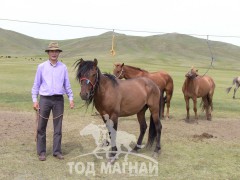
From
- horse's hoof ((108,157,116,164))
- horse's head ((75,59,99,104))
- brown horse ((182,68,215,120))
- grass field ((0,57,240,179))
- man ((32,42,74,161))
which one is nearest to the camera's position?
grass field ((0,57,240,179))

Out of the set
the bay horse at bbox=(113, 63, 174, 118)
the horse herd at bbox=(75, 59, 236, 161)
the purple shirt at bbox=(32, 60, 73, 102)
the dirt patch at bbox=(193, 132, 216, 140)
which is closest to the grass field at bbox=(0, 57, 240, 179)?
the dirt patch at bbox=(193, 132, 216, 140)

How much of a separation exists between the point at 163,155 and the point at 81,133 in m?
2.69

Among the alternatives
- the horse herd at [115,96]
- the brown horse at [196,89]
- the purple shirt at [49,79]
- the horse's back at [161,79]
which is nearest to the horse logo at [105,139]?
the horse herd at [115,96]

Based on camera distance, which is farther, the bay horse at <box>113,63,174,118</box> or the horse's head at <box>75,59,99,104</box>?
the bay horse at <box>113,63,174,118</box>

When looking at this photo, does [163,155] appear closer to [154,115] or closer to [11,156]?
[154,115]

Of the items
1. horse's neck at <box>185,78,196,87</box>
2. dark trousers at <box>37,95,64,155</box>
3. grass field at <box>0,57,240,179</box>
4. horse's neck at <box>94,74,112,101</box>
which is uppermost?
horse's neck at <box>94,74,112,101</box>

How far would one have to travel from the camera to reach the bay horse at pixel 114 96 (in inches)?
252

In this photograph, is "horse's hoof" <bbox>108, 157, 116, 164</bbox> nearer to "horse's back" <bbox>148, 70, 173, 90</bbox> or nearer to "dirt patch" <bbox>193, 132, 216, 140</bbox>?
"dirt patch" <bbox>193, 132, 216, 140</bbox>

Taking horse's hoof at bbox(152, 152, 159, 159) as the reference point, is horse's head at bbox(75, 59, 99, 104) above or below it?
above

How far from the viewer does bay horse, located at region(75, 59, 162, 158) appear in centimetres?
640

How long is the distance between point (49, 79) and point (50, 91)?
0.24 meters

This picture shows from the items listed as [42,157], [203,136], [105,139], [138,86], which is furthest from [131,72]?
[42,157]

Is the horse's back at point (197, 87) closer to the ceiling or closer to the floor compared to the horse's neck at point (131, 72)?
closer to the floor

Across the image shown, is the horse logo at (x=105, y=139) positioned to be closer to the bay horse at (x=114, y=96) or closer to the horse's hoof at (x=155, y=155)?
the bay horse at (x=114, y=96)
